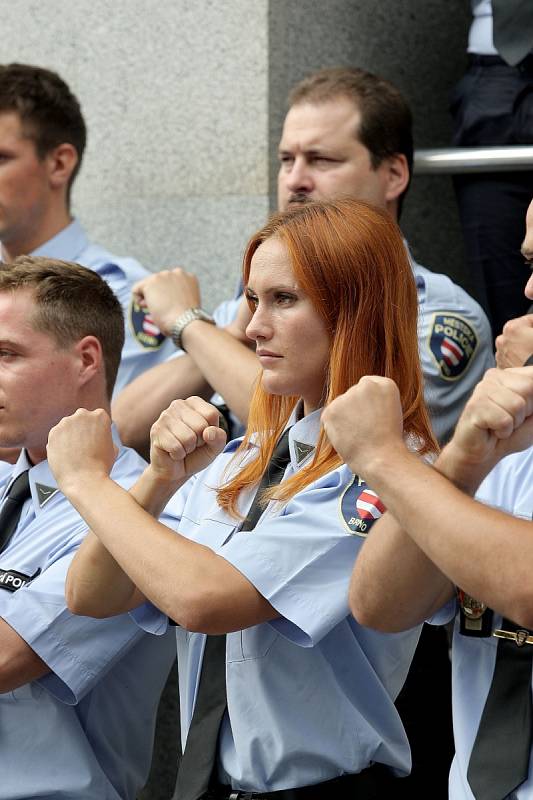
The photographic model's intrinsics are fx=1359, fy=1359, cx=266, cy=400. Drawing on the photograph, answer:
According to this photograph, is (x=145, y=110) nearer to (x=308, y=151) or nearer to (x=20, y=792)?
(x=308, y=151)

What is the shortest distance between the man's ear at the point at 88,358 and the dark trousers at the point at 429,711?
101cm

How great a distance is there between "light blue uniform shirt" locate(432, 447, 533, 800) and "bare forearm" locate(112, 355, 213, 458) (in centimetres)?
151

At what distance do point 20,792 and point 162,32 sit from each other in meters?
2.69

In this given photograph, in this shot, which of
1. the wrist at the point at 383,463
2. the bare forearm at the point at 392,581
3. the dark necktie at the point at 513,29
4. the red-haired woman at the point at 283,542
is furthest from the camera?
the dark necktie at the point at 513,29

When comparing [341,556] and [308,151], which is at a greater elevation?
[308,151]

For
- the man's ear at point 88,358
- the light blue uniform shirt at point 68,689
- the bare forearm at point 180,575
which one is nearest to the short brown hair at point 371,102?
the man's ear at point 88,358

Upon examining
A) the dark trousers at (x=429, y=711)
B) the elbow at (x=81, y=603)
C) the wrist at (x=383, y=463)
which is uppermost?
the wrist at (x=383, y=463)

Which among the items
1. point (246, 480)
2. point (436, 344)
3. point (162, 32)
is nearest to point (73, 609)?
point (246, 480)

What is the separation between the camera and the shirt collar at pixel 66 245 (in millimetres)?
4547

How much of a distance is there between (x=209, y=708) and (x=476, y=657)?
0.56 metres

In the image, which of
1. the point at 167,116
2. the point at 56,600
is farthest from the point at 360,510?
the point at 167,116

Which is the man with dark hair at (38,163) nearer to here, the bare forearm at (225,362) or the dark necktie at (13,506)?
the bare forearm at (225,362)

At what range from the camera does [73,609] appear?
2.72 m

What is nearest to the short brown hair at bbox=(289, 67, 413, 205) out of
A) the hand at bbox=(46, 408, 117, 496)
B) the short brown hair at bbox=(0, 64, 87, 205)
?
the short brown hair at bbox=(0, 64, 87, 205)
